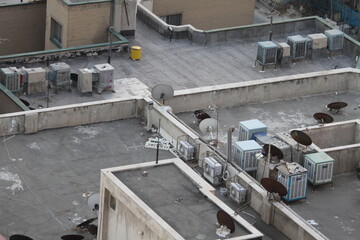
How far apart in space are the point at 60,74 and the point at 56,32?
12.1 metres

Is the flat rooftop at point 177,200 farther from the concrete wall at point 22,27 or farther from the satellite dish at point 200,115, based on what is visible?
the concrete wall at point 22,27

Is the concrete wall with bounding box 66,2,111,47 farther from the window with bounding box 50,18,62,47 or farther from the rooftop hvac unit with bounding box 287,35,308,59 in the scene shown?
the rooftop hvac unit with bounding box 287,35,308,59

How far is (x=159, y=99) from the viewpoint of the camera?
233 feet

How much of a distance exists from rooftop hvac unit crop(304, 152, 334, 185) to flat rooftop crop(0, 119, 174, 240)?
724cm

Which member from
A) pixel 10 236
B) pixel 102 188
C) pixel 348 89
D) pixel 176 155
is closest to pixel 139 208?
pixel 102 188

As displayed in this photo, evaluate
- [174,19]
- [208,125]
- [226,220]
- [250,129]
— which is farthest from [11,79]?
[226,220]

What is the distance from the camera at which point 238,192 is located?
61844mm

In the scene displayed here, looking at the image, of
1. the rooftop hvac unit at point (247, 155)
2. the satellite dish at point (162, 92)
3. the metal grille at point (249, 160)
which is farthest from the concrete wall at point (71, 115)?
the metal grille at point (249, 160)

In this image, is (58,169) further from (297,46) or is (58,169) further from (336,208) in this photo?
(297,46)

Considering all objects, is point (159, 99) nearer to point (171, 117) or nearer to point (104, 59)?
point (171, 117)

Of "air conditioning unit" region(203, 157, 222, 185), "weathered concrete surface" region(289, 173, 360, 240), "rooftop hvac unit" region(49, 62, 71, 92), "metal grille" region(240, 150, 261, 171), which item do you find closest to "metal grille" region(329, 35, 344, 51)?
"rooftop hvac unit" region(49, 62, 71, 92)

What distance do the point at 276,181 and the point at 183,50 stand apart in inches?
1116

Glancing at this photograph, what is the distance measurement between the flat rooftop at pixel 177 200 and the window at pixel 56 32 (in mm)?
30103

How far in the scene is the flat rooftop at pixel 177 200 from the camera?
55.2 m
